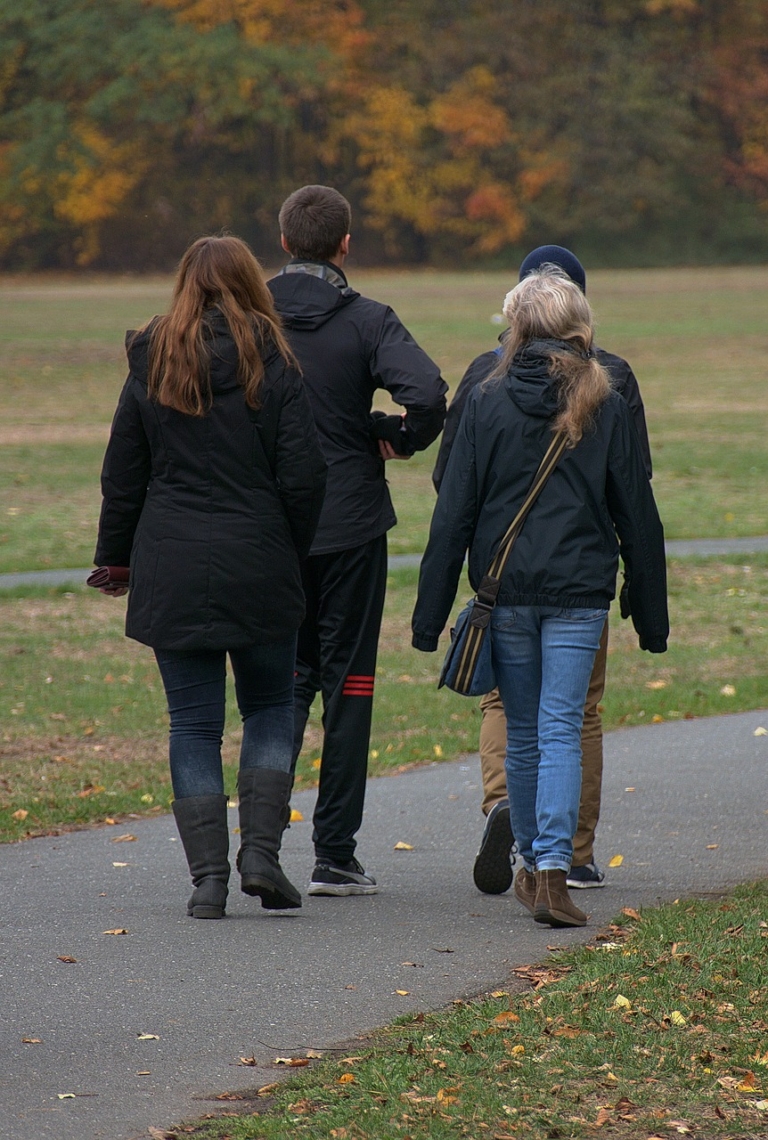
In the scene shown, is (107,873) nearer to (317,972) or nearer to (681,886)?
(317,972)

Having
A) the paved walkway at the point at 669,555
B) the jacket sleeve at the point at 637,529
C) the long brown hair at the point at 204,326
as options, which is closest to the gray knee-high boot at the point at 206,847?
the long brown hair at the point at 204,326

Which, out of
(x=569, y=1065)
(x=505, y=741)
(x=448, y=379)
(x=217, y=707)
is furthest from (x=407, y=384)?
(x=448, y=379)

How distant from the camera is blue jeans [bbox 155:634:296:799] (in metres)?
4.67

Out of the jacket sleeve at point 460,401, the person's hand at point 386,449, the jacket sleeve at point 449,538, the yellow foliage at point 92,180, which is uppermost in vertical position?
the yellow foliage at point 92,180

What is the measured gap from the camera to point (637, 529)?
180 inches

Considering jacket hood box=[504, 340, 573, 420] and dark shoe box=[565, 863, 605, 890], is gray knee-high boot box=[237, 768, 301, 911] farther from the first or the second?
jacket hood box=[504, 340, 573, 420]

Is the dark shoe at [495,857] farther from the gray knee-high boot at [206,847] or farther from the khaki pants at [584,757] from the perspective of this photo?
the gray knee-high boot at [206,847]

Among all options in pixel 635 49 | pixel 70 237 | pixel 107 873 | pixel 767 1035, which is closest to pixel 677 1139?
pixel 767 1035

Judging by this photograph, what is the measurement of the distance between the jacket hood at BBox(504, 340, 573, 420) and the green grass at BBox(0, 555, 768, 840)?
2525mm

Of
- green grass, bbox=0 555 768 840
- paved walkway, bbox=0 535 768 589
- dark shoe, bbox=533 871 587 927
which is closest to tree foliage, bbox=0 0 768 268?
paved walkway, bbox=0 535 768 589

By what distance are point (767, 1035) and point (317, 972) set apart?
113 centimetres

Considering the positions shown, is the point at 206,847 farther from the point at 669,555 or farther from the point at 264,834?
Answer: the point at 669,555

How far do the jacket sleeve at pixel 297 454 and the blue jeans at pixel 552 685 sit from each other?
1.93 ft

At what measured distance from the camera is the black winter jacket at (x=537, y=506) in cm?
451
